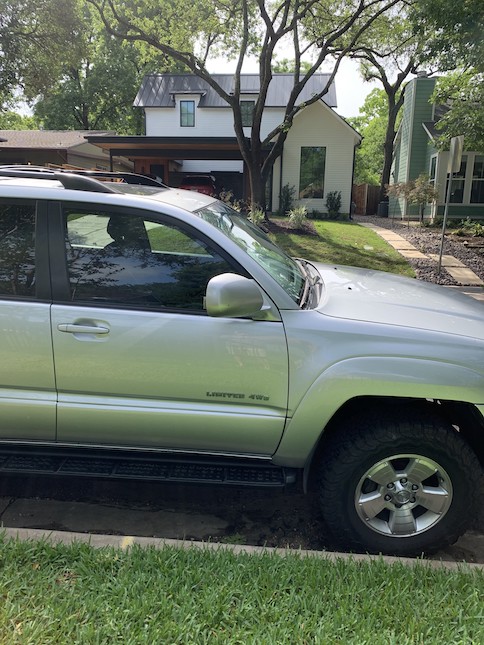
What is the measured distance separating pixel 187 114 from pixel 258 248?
2482cm

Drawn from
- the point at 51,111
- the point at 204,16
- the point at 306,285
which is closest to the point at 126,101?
the point at 51,111

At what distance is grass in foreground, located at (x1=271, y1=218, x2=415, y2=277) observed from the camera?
11.9 meters

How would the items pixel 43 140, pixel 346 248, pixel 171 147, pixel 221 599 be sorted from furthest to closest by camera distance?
pixel 43 140
pixel 171 147
pixel 346 248
pixel 221 599

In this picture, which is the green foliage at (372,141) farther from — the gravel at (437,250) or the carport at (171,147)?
the gravel at (437,250)

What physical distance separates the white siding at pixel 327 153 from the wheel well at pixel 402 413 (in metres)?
21.3

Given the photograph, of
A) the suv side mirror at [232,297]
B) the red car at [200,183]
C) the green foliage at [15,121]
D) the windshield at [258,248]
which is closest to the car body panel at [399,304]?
the windshield at [258,248]

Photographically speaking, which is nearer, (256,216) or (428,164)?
(256,216)

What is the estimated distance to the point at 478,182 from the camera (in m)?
20.5

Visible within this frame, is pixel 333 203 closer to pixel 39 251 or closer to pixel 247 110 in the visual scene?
pixel 247 110

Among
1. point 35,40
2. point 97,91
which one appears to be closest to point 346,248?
point 35,40

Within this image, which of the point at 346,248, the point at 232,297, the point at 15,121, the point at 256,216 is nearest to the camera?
the point at 232,297

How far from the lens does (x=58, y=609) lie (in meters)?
2.09

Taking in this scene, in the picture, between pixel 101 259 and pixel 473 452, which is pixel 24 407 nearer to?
pixel 101 259

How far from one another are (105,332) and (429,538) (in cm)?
198
